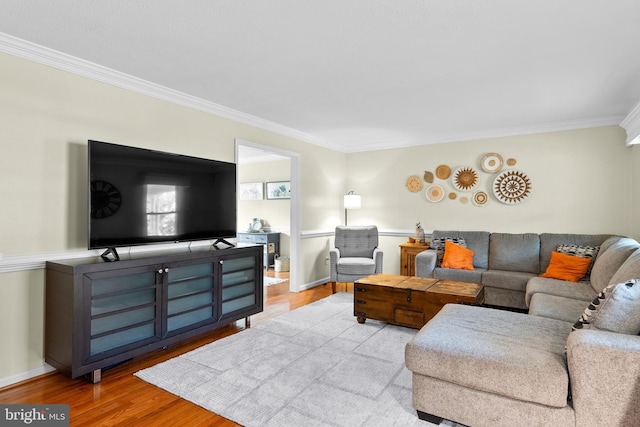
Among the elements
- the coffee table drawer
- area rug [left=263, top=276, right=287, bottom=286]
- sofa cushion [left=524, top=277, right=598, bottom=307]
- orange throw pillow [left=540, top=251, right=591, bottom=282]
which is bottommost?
area rug [left=263, top=276, right=287, bottom=286]

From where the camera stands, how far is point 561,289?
3.25 m

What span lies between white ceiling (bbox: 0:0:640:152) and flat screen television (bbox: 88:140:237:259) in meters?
0.73

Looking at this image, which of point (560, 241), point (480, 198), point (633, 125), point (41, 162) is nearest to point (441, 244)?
point (480, 198)

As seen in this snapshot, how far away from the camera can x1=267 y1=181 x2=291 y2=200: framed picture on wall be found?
23.0 feet

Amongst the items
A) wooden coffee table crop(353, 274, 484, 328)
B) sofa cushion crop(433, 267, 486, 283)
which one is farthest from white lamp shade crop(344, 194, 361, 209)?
wooden coffee table crop(353, 274, 484, 328)

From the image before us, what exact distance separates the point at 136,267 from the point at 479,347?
2.36 metres

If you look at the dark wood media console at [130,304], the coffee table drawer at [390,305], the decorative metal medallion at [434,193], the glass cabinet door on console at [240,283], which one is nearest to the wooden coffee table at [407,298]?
the coffee table drawer at [390,305]

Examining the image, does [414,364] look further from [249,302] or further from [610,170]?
[610,170]

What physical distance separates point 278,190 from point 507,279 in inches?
179

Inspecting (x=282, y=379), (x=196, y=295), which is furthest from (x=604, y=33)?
(x=196, y=295)

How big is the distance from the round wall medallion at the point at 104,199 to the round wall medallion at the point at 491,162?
14.9 ft

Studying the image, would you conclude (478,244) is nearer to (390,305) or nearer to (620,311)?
(390,305)

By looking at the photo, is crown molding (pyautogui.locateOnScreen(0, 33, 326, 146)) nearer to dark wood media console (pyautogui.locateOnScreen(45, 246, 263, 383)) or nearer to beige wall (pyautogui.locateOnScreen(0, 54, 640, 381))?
beige wall (pyautogui.locateOnScreen(0, 54, 640, 381))

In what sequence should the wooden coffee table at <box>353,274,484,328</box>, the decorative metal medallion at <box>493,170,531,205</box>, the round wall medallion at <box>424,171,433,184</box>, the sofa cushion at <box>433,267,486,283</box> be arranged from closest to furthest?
the wooden coffee table at <box>353,274,484,328</box>, the sofa cushion at <box>433,267,486,283</box>, the decorative metal medallion at <box>493,170,531,205</box>, the round wall medallion at <box>424,171,433,184</box>
